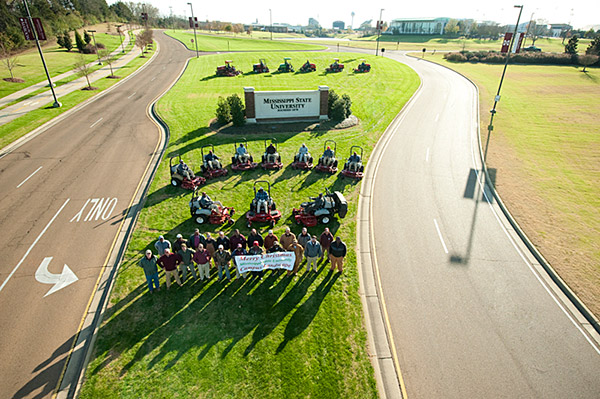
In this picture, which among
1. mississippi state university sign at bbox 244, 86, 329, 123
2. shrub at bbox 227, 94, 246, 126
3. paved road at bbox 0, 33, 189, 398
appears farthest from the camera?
mississippi state university sign at bbox 244, 86, 329, 123

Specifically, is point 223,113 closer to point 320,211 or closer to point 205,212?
point 205,212

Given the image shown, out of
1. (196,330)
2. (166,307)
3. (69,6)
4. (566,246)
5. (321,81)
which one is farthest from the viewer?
(69,6)

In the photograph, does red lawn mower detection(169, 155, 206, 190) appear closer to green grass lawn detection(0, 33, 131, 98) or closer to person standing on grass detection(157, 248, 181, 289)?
person standing on grass detection(157, 248, 181, 289)

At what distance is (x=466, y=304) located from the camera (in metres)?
10.5

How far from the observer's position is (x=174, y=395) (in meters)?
7.70

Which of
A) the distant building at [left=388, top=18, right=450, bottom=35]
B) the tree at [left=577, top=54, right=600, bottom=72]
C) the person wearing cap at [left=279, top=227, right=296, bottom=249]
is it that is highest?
the distant building at [left=388, top=18, right=450, bottom=35]

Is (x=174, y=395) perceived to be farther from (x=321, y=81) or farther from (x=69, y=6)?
(x=69, y=6)

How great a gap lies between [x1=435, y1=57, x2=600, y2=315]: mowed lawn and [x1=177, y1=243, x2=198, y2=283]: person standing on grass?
43.9 ft

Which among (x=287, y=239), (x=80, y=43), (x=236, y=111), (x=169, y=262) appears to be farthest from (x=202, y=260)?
(x=80, y=43)

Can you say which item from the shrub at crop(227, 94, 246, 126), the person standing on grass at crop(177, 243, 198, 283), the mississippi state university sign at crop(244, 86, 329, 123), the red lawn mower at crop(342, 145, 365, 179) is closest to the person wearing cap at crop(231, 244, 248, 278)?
the person standing on grass at crop(177, 243, 198, 283)

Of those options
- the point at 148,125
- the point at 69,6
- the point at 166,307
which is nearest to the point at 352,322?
the point at 166,307

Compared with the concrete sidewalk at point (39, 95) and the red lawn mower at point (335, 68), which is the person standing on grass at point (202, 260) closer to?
the concrete sidewalk at point (39, 95)

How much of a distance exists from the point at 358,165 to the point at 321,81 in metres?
27.3

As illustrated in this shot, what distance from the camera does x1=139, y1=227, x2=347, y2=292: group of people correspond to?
1055cm
